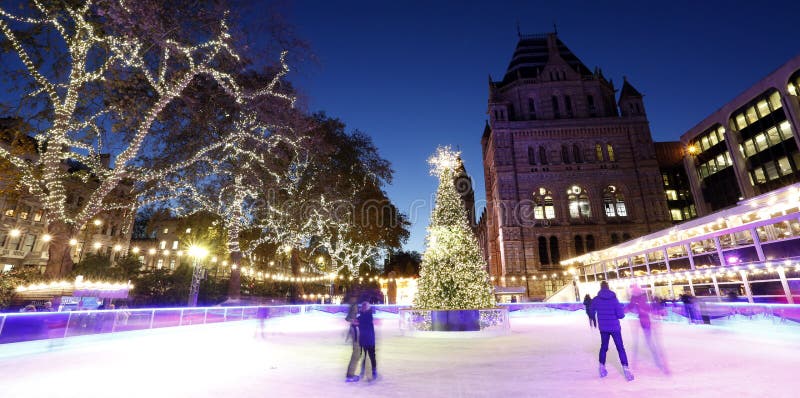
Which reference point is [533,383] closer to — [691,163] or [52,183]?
[52,183]

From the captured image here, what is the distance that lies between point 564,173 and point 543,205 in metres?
4.32

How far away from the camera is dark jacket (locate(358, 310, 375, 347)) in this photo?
19.3 ft

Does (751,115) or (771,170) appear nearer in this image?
(771,170)

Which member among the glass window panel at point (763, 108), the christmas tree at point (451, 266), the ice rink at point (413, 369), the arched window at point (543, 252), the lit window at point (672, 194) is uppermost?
the glass window panel at point (763, 108)

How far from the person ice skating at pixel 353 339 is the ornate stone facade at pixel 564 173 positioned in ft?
111

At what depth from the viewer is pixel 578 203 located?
3956 centimetres

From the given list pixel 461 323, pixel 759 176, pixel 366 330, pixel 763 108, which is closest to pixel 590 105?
pixel 763 108

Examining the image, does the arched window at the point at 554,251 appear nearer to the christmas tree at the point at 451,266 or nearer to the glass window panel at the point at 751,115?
the glass window panel at the point at 751,115

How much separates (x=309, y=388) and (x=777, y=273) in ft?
66.2

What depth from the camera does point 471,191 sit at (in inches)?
3374

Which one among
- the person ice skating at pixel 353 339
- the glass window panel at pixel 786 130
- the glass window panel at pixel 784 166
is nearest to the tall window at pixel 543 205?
the glass window panel at pixel 784 166

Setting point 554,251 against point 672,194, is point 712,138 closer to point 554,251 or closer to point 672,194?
point 672,194

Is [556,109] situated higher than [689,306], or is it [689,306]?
[556,109]

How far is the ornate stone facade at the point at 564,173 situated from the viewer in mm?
37875
